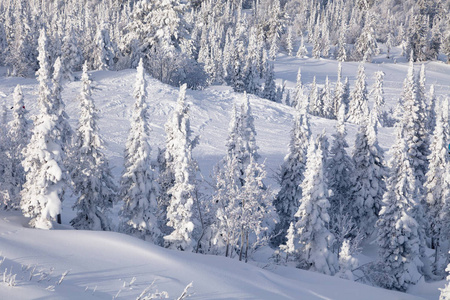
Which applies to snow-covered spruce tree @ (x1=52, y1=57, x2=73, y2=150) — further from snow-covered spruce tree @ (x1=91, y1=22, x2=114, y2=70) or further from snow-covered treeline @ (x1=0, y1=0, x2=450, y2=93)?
snow-covered spruce tree @ (x1=91, y1=22, x2=114, y2=70)

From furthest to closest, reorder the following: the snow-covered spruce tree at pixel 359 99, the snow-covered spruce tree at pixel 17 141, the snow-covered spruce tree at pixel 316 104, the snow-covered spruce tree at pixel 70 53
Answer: the snow-covered spruce tree at pixel 316 104 < the snow-covered spruce tree at pixel 359 99 < the snow-covered spruce tree at pixel 70 53 < the snow-covered spruce tree at pixel 17 141

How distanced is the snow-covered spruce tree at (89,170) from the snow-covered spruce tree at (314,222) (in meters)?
10.1

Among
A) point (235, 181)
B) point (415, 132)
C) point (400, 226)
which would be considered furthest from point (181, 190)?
point (415, 132)

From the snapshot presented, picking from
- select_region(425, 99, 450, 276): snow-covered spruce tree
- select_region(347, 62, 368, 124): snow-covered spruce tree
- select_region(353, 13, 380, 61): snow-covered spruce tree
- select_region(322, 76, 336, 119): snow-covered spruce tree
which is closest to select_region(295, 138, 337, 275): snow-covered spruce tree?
select_region(425, 99, 450, 276): snow-covered spruce tree

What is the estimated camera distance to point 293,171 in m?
28.7

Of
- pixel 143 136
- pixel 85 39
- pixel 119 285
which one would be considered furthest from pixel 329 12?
pixel 119 285

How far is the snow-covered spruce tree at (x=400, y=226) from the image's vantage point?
24.8m

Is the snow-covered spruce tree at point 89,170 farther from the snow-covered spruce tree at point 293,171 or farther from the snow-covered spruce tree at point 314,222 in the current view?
the snow-covered spruce tree at point 293,171

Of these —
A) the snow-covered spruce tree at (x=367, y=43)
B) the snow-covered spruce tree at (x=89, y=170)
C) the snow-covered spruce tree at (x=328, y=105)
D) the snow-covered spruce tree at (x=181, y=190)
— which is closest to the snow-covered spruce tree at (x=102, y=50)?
the snow-covered spruce tree at (x=328, y=105)

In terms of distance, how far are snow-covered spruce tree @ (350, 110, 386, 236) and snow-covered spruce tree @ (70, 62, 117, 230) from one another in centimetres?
1851

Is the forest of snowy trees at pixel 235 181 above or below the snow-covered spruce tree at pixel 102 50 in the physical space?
below

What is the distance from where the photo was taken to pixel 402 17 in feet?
528

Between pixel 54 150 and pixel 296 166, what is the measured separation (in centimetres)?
1697

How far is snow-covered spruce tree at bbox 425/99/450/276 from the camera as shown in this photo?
28.7 m
